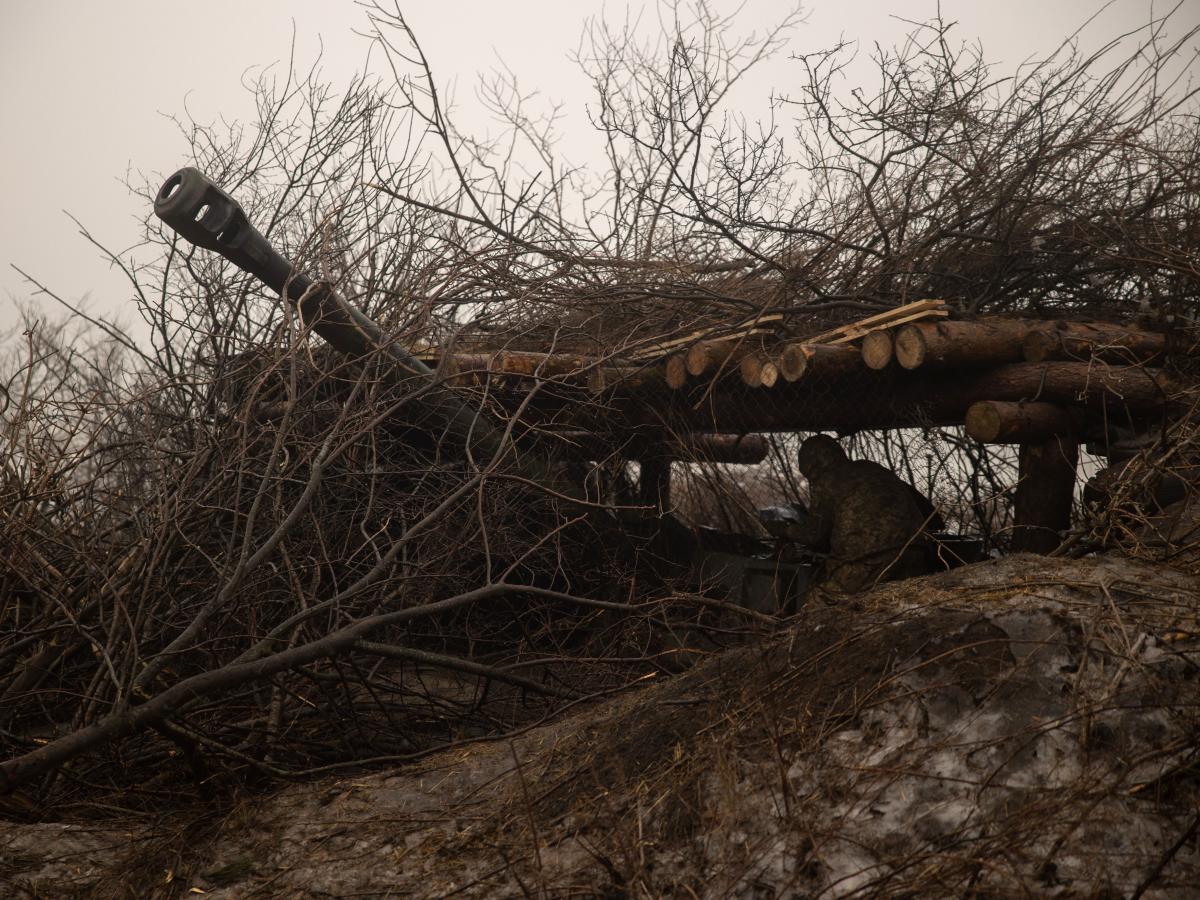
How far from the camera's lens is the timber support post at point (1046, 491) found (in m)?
5.15

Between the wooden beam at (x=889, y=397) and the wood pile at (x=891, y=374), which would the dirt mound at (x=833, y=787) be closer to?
the wood pile at (x=891, y=374)

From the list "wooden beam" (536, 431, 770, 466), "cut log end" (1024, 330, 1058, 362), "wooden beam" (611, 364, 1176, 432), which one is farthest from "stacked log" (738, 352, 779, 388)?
"cut log end" (1024, 330, 1058, 362)

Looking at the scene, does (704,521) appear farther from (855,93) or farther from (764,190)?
(855,93)

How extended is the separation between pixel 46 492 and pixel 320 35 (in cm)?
508

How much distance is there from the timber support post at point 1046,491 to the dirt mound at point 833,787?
163cm

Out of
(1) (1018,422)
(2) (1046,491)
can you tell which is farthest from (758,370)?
(2) (1046,491)

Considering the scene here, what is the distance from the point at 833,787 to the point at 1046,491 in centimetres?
309

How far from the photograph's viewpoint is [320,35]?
772 centimetres

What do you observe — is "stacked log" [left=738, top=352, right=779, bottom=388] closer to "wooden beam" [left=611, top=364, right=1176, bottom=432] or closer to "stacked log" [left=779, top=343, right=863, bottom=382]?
"stacked log" [left=779, top=343, right=863, bottom=382]

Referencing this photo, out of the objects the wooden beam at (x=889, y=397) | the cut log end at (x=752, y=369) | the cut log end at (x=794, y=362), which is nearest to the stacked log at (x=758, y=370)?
the cut log end at (x=752, y=369)

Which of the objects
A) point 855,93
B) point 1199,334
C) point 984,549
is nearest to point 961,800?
point 1199,334

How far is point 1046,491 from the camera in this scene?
5176 millimetres

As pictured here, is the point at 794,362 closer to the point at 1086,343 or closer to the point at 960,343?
the point at 960,343

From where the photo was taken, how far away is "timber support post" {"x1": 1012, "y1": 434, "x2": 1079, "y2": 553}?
16.9 feet
